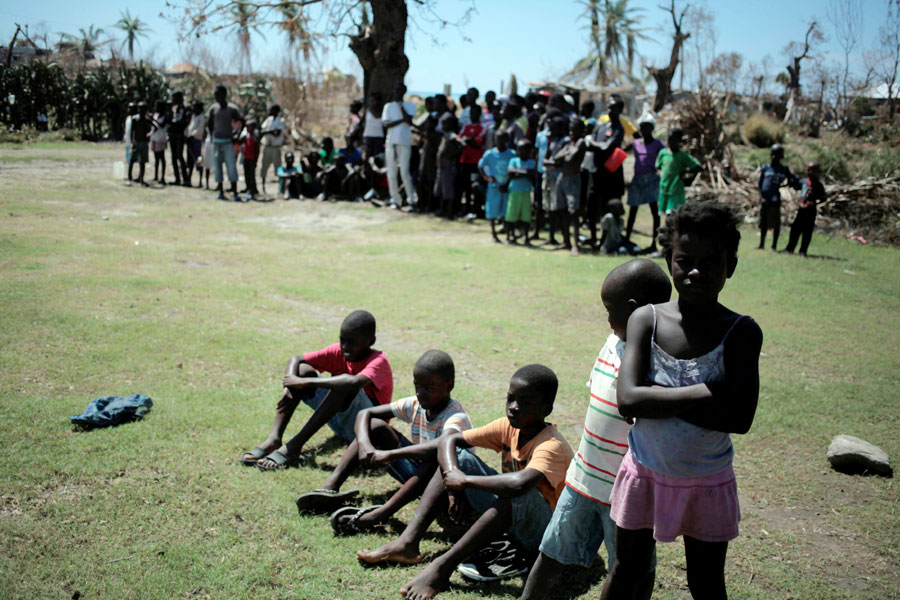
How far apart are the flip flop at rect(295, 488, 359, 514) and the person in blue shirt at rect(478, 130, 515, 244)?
8589 millimetres

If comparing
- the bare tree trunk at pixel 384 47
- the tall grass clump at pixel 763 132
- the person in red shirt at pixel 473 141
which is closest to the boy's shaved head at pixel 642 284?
the person in red shirt at pixel 473 141

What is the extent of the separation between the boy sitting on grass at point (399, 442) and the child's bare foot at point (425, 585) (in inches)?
20.8

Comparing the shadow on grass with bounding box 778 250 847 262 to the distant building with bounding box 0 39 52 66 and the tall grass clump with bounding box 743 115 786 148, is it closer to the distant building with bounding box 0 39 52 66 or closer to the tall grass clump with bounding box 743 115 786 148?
the tall grass clump with bounding box 743 115 786 148

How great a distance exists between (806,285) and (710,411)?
821cm

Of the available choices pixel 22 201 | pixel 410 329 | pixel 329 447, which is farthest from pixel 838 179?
pixel 22 201

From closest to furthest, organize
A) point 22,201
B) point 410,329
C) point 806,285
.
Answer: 1. point 410,329
2. point 806,285
3. point 22,201

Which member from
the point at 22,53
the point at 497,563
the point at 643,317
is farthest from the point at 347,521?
the point at 22,53

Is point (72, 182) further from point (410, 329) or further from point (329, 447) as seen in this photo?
point (329, 447)

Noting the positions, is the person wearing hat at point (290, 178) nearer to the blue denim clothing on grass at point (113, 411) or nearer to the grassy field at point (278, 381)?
the grassy field at point (278, 381)

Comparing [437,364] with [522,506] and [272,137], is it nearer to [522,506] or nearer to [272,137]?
[522,506]

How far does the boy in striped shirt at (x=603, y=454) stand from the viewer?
2.59m

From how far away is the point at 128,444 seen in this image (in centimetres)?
410

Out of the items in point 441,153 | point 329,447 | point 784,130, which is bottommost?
point 329,447

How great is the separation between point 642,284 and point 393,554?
1678 millimetres
